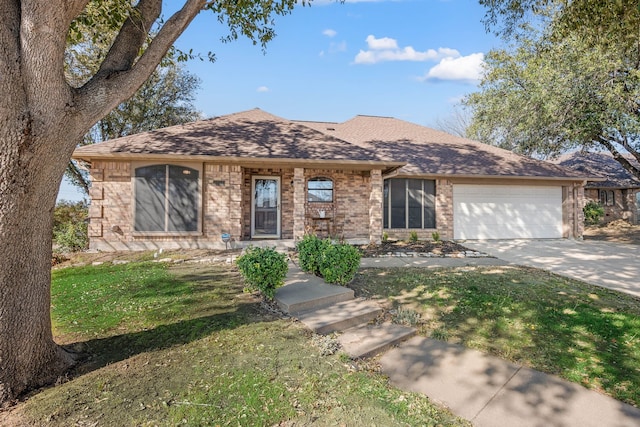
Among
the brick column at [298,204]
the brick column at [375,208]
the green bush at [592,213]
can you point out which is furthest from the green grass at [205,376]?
the green bush at [592,213]

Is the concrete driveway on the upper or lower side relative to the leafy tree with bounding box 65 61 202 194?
lower

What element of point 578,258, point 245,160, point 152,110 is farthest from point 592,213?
point 152,110

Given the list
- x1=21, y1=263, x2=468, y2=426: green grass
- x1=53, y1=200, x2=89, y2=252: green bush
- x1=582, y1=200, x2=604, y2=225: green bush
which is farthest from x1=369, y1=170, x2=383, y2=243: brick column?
x1=582, y1=200, x2=604, y2=225: green bush

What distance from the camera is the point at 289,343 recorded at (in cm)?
337

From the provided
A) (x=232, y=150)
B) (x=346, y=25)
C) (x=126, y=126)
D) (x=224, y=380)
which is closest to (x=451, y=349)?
(x=224, y=380)

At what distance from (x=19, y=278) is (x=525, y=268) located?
856 centimetres

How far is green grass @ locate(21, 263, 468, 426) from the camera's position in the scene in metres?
2.28

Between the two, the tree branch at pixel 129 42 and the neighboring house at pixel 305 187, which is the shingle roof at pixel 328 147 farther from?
the tree branch at pixel 129 42

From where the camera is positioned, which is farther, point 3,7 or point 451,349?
point 451,349

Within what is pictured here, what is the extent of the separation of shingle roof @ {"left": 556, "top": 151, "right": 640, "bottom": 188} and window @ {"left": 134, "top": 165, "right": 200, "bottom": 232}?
69.5 ft

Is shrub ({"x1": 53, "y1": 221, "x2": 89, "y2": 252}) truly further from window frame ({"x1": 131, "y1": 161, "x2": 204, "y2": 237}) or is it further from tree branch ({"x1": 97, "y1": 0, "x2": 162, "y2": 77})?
tree branch ({"x1": 97, "y1": 0, "x2": 162, "y2": 77})

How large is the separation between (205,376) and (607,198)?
25.9 meters

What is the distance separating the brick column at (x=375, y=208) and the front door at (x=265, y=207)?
3.13 metres

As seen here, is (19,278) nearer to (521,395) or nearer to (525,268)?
(521,395)
